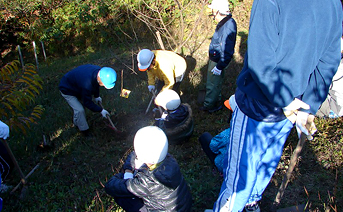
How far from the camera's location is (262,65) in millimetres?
1739

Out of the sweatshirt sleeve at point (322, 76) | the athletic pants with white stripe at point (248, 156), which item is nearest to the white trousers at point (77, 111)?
the athletic pants with white stripe at point (248, 156)

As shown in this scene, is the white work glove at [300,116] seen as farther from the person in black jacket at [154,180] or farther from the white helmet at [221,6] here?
the white helmet at [221,6]

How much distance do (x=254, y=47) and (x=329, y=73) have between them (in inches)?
28.7

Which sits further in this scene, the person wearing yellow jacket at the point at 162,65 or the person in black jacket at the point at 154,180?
the person wearing yellow jacket at the point at 162,65

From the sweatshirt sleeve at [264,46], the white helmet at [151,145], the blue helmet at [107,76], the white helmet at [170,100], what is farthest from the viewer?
the blue helmet at [107,76]

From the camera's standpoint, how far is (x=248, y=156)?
2188 mm

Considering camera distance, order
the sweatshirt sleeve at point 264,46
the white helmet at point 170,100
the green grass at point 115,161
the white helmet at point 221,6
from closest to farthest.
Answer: the sweatshirt sleeve at point 264,46 → the green grass at point 115,161 → the white helmet at point 170,100 → the white helmet at point 221,6

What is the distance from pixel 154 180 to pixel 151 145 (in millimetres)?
322

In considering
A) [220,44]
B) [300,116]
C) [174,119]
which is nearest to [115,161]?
[174,119]

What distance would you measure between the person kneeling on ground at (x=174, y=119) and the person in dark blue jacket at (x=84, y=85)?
89 cm

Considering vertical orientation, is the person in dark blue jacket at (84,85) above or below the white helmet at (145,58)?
below

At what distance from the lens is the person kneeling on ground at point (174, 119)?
3.89 m

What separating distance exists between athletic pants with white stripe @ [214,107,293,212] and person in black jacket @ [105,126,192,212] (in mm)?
454

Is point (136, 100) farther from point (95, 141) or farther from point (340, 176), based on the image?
point (340, 176)
